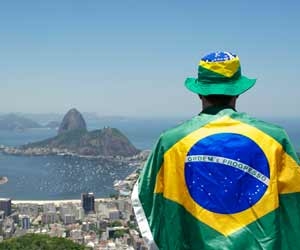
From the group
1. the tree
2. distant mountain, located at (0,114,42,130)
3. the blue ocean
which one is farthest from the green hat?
distant mountain, located at (0,114,42,130)

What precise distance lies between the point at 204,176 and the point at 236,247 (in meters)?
0.12

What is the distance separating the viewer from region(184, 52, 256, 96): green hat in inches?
35.5

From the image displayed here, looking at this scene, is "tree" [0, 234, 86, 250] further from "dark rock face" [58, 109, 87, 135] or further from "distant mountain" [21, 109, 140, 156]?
"dark rock face" [58, 109, 87, 135]

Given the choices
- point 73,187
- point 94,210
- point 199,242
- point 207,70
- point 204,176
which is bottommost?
point 73,187

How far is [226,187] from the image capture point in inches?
33.8

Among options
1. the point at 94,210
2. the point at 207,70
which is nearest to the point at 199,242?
the point at 207,70

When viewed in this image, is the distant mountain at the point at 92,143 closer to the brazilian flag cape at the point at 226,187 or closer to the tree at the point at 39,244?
the tree at the point at 39,244

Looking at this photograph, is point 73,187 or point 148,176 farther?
point 73,187

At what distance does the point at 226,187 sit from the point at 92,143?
4606 cm

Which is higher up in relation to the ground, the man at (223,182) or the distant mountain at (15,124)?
the man at (223,182)

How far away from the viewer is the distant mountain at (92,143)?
4424 cm

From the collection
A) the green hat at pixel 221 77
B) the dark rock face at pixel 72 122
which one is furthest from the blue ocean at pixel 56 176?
the green hat at pixel 221 77

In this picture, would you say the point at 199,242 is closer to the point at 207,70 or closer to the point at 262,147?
the point at 262,147

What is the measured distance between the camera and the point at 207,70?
0.92m
